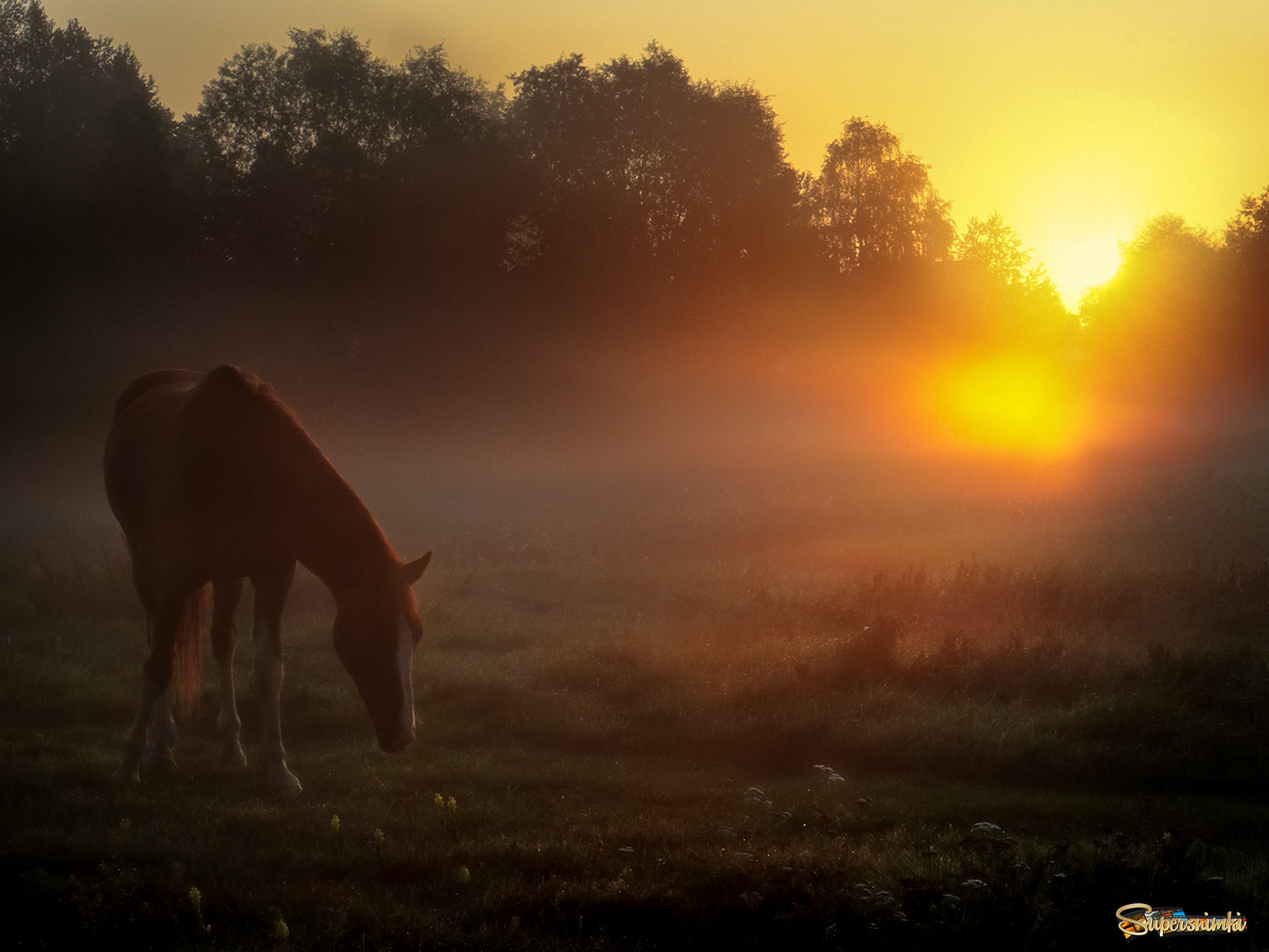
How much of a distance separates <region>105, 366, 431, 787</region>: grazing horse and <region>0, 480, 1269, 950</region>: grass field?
647 mm

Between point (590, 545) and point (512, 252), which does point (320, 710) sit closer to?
point (590, 545)

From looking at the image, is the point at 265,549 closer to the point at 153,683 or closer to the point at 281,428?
the point at 281,428

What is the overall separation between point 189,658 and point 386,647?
2.44m

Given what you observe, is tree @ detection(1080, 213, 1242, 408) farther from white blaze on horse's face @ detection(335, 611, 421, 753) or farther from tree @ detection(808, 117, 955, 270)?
white blaze on horse's face @ detection(335, 611, 421, 753)

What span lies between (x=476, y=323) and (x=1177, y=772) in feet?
85.0

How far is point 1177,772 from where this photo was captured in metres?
7.59

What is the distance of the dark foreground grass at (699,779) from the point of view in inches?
188

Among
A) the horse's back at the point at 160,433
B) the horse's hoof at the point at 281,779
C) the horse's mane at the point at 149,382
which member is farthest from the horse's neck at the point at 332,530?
the horse's mane at the point at 149,382

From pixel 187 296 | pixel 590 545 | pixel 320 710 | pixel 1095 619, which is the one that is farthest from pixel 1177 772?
pixel 187 296

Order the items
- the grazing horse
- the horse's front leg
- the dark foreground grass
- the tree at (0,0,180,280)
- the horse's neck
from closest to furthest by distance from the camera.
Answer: the dark foreground grass, the grazing horse, the horse's neck, the horse's front leg, the tree at (0,0,180,280)

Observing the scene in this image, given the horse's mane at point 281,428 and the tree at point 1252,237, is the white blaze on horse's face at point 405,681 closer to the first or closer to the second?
the horse's mane at point 281,428

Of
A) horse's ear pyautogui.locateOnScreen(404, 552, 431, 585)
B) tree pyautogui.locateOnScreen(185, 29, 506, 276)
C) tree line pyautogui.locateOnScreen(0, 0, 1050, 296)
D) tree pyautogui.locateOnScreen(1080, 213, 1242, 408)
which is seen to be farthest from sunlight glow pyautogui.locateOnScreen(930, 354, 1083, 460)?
horse's ear pyautogui.locateOnScreen(404, 552, 431, 585)

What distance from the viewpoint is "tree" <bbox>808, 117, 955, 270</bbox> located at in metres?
38.3

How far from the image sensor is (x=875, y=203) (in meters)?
39.8
